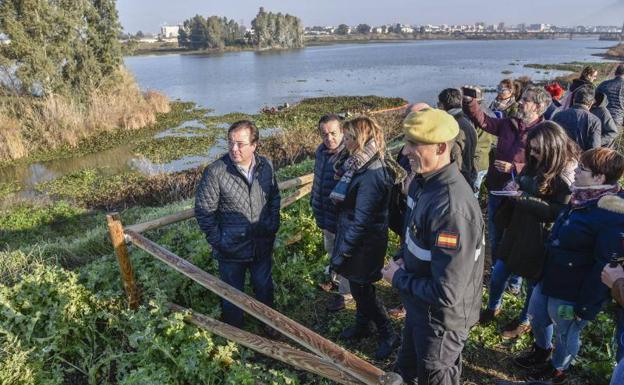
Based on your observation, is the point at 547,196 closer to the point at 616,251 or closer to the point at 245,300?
the point at 616,251

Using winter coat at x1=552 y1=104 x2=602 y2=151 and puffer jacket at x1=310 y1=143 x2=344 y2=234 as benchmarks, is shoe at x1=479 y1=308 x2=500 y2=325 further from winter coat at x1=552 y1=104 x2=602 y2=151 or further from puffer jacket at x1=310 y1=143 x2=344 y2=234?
winter coat at x1=552 y1=104 x2=602 y2=151

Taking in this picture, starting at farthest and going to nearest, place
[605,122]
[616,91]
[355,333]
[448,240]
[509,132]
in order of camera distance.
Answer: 1. [616,91]
2. [605,122]
3. [509,132]
4. [355,333]
5. [448,240]

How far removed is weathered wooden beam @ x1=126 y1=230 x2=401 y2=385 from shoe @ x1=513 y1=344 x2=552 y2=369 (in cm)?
186

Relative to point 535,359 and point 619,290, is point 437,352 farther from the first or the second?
point 535,359

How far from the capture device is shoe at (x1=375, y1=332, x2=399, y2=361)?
3.76 metres

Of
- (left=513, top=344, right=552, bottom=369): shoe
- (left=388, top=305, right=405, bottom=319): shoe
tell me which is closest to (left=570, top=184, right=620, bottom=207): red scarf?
(left=513, top=344, right=552, bottom=369): shoe

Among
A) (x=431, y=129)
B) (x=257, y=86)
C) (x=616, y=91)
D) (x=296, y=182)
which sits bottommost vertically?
(x=257, y=86)

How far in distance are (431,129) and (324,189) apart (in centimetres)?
182

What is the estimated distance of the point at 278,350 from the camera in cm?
315

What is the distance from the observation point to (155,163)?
56.1 feet

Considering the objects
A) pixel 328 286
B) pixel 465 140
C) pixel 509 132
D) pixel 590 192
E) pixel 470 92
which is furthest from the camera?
pixel 470 92

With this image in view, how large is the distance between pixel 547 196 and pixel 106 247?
601 centimetres

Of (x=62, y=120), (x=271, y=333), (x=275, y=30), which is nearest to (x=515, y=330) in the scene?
(x=271, y=333)

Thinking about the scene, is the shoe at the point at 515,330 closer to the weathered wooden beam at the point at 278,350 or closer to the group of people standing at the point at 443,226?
the group of people standing at the point at 443,226
